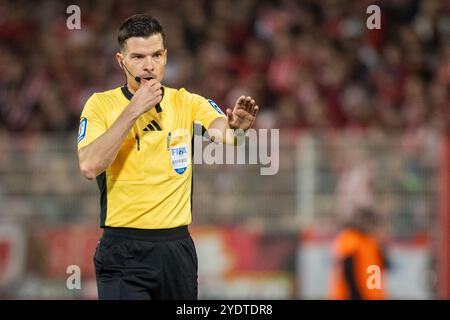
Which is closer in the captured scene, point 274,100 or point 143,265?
point 143,265

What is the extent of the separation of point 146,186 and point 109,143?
460mm

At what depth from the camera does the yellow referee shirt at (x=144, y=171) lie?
20.9 ft

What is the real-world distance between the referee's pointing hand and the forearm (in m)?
0.60

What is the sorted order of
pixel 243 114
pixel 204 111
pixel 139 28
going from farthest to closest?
pixel 204 111 → pixel 139 28 → pixel 243 114

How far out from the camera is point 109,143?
605 cm

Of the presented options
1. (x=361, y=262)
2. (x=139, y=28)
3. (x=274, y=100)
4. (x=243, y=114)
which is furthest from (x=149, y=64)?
(x=274, y=100)

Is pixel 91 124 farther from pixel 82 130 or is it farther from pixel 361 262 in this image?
pixel 361 262

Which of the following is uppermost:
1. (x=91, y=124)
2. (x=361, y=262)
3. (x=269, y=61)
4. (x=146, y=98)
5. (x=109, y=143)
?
(x=269, y=61)

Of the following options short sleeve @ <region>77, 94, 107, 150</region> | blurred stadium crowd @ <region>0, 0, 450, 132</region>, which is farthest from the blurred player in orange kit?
short sleeve @ <region>77, 94, 107, 150</region>

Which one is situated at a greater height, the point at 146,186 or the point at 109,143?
the point at 109,143

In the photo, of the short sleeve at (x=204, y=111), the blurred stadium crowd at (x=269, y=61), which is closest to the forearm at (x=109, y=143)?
the short sleeve at (x=204, y=111)

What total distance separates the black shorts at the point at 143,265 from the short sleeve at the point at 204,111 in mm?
681

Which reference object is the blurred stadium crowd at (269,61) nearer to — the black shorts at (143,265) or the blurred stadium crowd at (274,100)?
the blurred stadium crowd at (274,100)

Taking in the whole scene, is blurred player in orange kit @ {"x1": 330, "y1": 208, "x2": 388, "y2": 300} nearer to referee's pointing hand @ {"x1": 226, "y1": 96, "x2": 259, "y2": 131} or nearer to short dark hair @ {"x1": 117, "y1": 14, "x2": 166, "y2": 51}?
referee's pointing hand @ {"x1": 226, "y1": 96, "x2": 259, "y2": 131}
